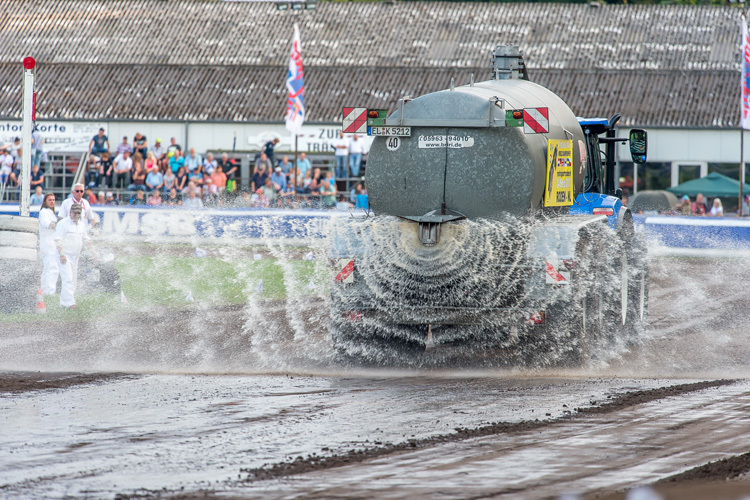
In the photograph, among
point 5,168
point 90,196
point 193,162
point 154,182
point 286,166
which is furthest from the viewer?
point 286,166

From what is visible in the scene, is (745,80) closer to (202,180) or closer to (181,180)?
(202,180)

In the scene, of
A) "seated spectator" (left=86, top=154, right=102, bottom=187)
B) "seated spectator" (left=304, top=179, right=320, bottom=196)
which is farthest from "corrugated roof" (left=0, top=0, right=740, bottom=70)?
"seated spectator" (left=304, top=179, right=320, bottom=196)

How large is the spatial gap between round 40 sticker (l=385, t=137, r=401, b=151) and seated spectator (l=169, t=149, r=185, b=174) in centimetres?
2270

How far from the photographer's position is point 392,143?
11.3 m

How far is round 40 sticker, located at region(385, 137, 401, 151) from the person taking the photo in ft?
37.0

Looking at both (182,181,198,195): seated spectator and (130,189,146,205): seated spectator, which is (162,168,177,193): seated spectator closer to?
(182,181,198,195): seated spectator

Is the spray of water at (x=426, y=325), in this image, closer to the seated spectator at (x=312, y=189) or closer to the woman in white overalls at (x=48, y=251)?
the woman in white overalls at (x=48, y=251)

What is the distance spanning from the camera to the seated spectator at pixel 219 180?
33188 millimetres

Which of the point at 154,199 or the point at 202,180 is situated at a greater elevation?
the point at 202,180

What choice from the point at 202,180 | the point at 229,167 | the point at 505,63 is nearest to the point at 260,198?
the point at 202,180

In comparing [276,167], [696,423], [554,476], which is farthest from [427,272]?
[276,167]

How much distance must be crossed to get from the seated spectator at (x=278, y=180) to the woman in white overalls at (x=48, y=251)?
1564cm

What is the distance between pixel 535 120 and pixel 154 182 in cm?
2228

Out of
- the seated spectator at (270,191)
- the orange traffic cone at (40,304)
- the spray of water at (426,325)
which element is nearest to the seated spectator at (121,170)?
the seated spectator at (270,191)
